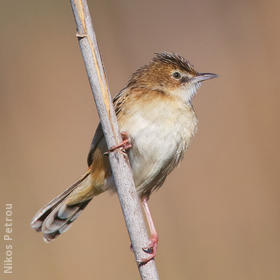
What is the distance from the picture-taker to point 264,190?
16.0 ft

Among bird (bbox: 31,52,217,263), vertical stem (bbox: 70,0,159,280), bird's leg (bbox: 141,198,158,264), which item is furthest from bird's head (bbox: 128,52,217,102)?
vertical stem (bbox: 70,0,159,280)

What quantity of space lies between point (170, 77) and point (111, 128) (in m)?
1.28

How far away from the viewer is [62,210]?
12.4ft

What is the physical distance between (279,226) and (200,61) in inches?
71.6

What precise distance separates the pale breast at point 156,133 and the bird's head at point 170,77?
0.69 ft

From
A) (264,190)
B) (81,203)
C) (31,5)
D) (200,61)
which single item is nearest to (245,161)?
(264,190)

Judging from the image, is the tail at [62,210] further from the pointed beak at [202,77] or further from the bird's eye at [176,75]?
the pointed beak at [202,77]

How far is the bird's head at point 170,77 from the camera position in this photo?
383 cm

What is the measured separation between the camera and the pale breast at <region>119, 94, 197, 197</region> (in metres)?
3.45

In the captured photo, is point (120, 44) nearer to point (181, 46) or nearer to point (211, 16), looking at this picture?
point (181, 46)

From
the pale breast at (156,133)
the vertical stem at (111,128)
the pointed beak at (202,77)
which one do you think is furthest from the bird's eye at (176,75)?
the vertical stem at (111,128)

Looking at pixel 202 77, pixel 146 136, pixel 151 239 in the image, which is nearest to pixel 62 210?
pixel 151 239

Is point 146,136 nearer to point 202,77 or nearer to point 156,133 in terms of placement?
point 156,133

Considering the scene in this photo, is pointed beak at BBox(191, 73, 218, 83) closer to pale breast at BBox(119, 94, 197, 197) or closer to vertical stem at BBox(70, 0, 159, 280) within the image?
Result: pale breast at BBox(119, 94, 197, 197)
